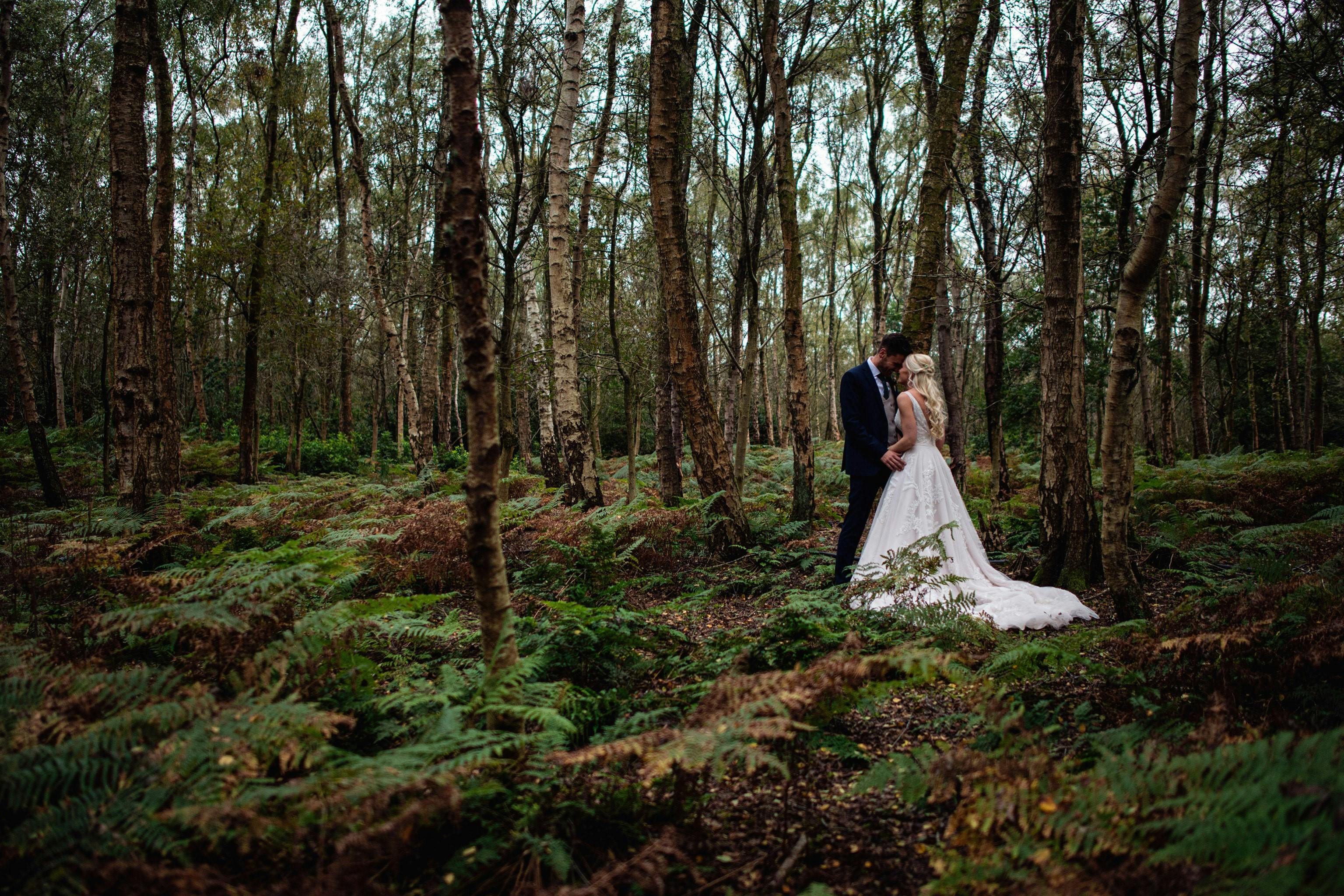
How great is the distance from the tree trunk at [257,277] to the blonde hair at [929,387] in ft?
35.7

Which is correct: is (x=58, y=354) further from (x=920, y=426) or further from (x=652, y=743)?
(x=652, y=743)

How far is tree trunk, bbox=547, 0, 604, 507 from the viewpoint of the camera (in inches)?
309

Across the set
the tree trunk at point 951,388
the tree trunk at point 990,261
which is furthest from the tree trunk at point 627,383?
the tree trunk at point 990,261

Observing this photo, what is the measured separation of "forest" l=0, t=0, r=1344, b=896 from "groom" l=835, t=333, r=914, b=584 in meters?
0.91

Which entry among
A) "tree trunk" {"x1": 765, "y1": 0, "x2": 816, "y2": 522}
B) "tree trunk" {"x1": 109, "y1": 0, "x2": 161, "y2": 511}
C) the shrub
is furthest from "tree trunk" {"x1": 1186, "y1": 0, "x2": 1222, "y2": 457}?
the shrub

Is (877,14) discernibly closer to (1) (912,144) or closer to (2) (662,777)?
(1) (912,144)

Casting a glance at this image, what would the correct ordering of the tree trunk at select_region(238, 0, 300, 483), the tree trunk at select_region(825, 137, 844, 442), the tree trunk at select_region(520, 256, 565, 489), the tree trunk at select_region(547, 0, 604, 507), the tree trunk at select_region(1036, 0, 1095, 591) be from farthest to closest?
the tree trunk at select_region(825, 137, 844, 442) → the tree trunk at select_region(238, 0, 300, 483) → the tree trunk at select_region(520, 256, 565, 489) → the tree trunk at select_region(547, 0, 604, 507) → the tree trunk at select_region(1036, 0, 1095, 591)

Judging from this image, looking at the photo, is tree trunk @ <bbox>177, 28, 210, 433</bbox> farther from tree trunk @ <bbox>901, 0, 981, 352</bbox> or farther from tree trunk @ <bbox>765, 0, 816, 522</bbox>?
tree trunk @ <bbox>901, 0, 981, 352</bbox>

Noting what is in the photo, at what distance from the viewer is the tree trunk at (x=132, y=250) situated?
6.11 metres

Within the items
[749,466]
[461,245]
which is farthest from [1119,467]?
[749,466]

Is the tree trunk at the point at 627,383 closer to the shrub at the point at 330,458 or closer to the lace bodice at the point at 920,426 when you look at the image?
the lace bodice at the point at 920,426

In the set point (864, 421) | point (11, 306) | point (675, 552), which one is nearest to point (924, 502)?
point (864, 421)

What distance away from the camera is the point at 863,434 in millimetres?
5723

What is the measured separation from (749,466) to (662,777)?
14.7 m
